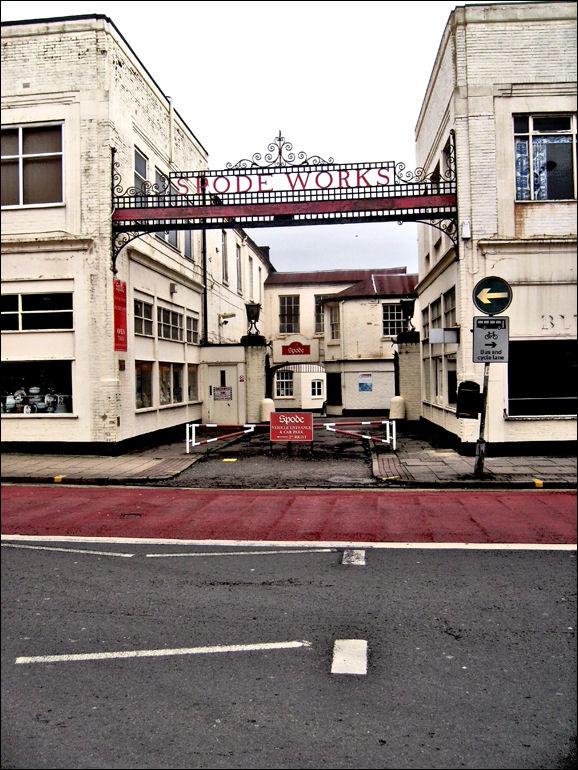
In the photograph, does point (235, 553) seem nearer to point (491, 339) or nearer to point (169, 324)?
point (491, 339)

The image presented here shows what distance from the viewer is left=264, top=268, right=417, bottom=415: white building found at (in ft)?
108

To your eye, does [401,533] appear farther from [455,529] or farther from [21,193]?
[21,193]

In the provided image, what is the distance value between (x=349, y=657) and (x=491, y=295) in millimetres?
8103

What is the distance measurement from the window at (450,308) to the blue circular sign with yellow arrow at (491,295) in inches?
195

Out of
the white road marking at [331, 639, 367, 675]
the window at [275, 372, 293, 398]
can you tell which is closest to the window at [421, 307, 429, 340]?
the window at [275, 372, 293, 398]

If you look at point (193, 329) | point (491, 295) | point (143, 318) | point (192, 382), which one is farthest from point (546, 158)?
point (192, 382)

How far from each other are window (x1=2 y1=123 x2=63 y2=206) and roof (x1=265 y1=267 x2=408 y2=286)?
1025 inches

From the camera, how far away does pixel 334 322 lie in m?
35.8

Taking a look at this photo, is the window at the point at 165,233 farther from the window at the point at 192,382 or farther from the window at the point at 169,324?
the window at the point at 192,382

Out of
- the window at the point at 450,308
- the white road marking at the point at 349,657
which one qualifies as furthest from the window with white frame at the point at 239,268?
the white road marking at the point at 349,657

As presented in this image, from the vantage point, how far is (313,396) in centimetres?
3547

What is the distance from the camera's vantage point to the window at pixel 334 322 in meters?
35.6

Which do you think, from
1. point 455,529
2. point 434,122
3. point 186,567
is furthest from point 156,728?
point 434,122

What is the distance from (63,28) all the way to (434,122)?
396 inches
